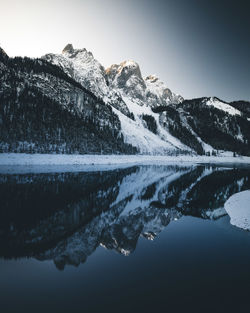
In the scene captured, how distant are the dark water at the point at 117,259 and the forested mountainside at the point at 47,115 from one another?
229ft

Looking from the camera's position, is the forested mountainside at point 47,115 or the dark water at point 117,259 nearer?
the dark water at point 117,259

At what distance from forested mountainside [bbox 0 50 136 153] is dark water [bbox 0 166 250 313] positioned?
6975 centimetres

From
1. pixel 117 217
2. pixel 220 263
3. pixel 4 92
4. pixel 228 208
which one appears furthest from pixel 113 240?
pixel 4 92

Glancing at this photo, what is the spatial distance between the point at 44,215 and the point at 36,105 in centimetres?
11440

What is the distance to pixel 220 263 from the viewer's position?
14234 millimetres

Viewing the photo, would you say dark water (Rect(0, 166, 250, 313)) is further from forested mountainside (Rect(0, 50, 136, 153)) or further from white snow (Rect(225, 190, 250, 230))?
forested mountainside (Rect(0, 50, 136, 153))

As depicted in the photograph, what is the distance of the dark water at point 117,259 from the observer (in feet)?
32.7

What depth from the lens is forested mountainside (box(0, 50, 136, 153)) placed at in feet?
327

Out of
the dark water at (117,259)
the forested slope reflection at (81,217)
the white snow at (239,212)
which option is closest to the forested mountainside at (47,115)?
the forested slope reflection at (81,217)

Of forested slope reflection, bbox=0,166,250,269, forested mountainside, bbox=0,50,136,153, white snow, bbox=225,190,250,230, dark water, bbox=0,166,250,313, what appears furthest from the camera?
forested mountainside, bbox=0,50,136,153

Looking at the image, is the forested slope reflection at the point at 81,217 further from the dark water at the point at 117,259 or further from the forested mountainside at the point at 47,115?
the forested mountainside at the point at 47,115

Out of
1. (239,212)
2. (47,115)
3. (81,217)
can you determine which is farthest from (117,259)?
(47,115)

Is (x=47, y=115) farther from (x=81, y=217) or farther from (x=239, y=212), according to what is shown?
(x=239, y=212)

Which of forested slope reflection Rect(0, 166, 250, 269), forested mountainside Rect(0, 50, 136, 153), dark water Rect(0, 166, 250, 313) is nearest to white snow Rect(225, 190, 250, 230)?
dark water Rect(0, 166, 250, 313)
